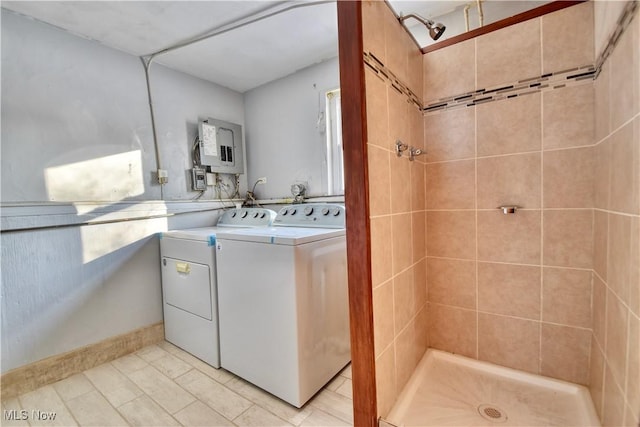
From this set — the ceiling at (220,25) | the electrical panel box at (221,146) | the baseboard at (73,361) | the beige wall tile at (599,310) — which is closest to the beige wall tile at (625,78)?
the beige wall tile at (599,310)

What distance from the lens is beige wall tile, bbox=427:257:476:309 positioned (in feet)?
4.82

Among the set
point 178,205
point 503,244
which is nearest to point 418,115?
point 503,244

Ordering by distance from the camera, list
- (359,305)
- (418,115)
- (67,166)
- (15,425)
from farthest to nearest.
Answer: (67,166) → (418,115) → (15,425) → (359,305)

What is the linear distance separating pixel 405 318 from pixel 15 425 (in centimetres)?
197

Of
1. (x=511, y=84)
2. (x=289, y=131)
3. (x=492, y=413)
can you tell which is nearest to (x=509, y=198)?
(x=511, y=84)

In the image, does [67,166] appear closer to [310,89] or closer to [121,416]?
[121,416]

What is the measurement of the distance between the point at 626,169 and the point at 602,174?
32cm

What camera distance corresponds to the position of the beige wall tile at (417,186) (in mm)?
1386

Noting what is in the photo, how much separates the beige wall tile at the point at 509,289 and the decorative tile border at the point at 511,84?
0.88 m

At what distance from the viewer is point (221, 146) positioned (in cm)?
A: 254

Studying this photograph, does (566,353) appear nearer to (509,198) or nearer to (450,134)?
(509,198)

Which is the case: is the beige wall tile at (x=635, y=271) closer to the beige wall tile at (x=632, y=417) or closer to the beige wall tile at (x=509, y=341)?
the beige wall tile at (x=632, y=417)

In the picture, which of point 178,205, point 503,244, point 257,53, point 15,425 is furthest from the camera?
point 178,205

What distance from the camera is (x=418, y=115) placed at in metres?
1.47
